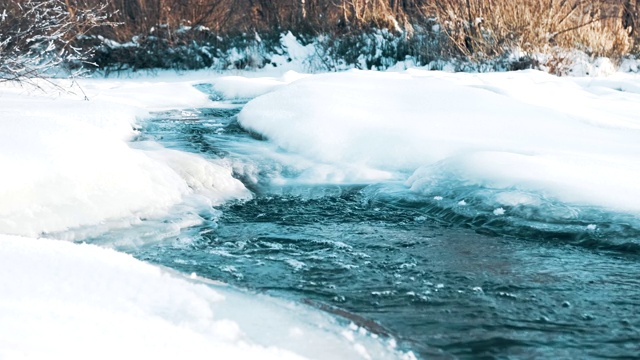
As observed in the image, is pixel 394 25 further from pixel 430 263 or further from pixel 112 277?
pixel 112 277

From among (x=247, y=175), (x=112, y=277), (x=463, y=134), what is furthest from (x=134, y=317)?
(x=463, y=134)

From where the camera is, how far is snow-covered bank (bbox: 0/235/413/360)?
1.77 meters

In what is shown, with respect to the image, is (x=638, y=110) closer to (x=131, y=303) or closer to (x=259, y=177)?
(x=259, y=177)

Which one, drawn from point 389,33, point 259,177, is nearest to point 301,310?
point 259,177

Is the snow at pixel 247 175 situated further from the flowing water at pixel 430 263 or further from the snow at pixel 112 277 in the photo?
the flowing water at pixel 430 263

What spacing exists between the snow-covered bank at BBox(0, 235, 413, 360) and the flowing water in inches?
9.7

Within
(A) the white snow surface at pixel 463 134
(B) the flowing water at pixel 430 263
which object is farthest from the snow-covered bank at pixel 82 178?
(A) the white snow surface at pixel 463 134

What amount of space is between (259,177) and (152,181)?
91 centimetres

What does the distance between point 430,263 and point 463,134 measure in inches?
83.1

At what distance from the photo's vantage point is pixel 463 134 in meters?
5.23

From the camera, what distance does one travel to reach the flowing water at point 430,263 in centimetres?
254

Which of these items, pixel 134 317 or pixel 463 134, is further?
pixel 463 134

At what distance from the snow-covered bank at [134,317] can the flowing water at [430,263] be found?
9.7 inches

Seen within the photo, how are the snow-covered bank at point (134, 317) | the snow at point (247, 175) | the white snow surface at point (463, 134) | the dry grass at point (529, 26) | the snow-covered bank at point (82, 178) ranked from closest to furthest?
the snow-covered bank at point (134, 317)
the snow at point (247, 175)
the snow-covered bank at point (82, 178)
the white snow surface at point (463, 134)
the dry grass at point (529, 26)
